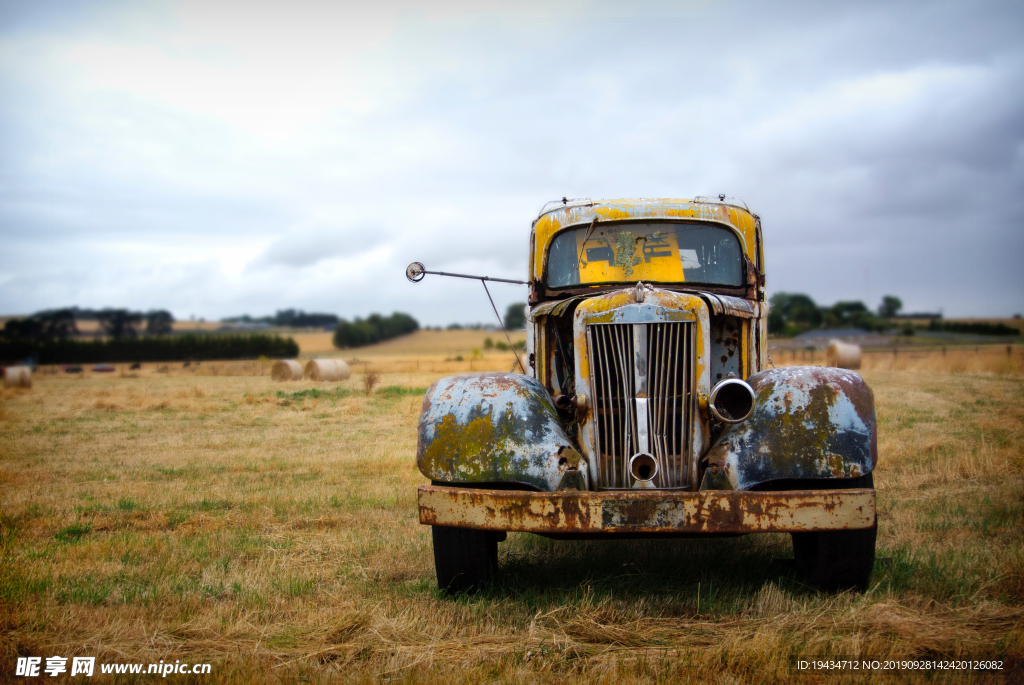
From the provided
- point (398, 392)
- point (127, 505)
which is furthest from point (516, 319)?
point (127, 505)

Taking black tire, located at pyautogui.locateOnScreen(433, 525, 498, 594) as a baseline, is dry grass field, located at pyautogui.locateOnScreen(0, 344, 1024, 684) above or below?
below

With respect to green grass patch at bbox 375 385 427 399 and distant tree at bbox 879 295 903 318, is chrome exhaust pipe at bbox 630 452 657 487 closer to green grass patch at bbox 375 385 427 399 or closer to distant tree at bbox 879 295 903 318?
green grass patch at bbox 375 385 427 399

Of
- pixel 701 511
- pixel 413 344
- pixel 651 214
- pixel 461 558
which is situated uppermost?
pixel 651 214

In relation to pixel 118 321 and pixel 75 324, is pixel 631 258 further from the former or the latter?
pixel 118 321

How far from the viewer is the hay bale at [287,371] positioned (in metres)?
26.3

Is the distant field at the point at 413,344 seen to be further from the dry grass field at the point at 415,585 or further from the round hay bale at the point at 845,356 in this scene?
the dry grass field at the point at 415,585

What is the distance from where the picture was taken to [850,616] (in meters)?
3.73

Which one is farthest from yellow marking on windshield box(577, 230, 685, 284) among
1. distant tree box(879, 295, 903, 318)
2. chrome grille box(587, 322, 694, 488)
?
distant tree box(879, 295, 903, 318)

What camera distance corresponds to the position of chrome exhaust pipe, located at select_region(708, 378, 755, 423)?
397 cm

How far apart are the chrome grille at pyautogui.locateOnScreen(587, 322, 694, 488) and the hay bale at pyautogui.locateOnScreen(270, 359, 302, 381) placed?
23.5m

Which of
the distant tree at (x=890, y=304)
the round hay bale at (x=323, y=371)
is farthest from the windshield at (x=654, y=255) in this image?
the distant tree at (x=890, y=304)

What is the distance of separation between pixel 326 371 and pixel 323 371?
98mm

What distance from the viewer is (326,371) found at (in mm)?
25547

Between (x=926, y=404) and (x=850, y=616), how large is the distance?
37.3ft
